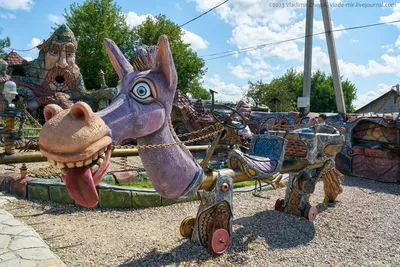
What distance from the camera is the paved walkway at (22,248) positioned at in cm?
275

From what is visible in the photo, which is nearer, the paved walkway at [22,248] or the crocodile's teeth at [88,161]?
the crocodile's teeth at [88,161]

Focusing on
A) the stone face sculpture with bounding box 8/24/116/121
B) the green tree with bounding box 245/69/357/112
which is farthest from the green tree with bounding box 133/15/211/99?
the stone face sculpture with bounding box 8/24/116/121

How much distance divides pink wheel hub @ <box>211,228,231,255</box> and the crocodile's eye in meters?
1.58

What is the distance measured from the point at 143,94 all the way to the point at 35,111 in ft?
44.8

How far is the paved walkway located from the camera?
2752mm

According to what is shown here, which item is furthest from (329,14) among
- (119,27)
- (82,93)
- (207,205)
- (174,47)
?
(119,27)

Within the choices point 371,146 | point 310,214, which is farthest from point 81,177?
point 371,146

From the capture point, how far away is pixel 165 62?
2324 mm

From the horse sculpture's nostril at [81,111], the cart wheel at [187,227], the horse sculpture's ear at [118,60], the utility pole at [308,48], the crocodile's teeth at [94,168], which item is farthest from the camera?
the utility pole at [308,48]

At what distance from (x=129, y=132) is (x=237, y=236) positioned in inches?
85.1

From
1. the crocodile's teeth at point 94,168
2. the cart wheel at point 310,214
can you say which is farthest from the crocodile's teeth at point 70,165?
the cart wheel at point 310,214

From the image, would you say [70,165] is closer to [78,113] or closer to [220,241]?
[78,113]

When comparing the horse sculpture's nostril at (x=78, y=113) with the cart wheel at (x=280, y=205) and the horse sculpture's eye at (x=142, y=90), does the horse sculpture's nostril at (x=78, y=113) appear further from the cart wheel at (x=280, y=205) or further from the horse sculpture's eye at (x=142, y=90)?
the cart wheel at (x=280, y=205)

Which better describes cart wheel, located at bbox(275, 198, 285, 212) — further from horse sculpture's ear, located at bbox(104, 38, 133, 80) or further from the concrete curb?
horse sculpture's ear, located at bbox(104, 38, 133, 80)
